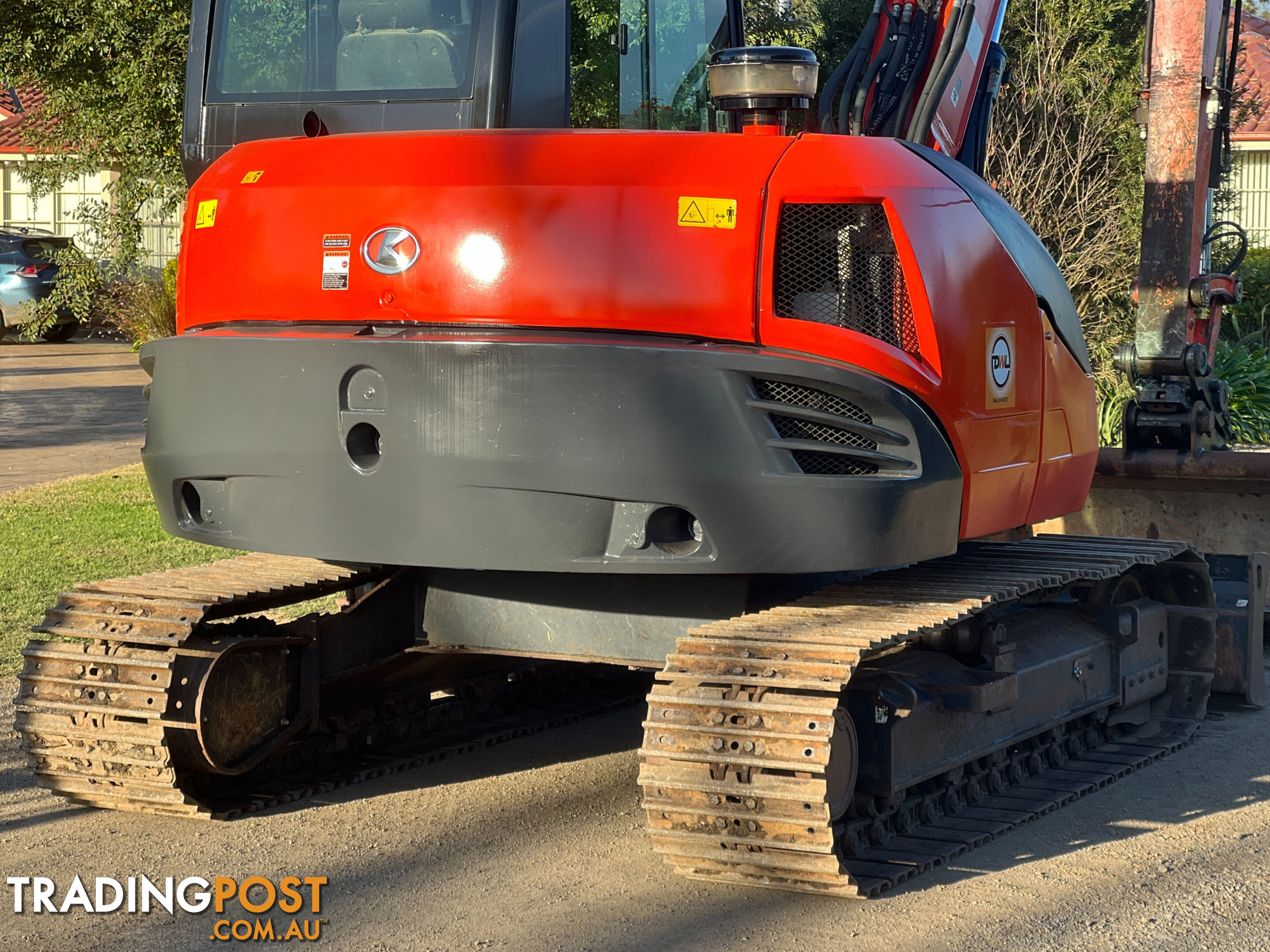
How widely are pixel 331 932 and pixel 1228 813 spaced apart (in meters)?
2.97

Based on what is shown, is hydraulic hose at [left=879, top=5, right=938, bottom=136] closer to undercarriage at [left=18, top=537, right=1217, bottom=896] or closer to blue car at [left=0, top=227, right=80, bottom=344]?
undercarriage at [left=18, top=537, right=1217, bottom=896]

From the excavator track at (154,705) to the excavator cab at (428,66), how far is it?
142cm

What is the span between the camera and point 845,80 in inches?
264

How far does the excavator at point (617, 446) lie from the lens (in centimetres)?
466

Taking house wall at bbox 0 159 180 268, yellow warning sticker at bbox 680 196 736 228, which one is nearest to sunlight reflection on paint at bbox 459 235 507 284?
yellow warning sticker at bbox 680 196 736 228

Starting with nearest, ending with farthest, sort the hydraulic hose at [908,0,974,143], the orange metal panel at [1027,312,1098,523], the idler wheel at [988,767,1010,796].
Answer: the orange metal panel at [1027,312,1098,523] → the idler wheel at [988,767,1010,796] → the hydraulic hose at [908,0,974,143]

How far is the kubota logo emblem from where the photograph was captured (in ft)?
16.0

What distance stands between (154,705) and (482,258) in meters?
1.78

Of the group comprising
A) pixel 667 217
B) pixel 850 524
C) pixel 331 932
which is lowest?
pixel 331 932

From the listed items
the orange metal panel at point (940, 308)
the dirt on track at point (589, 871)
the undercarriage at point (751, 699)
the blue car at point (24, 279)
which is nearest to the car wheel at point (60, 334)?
the blue car at point (24, 279)

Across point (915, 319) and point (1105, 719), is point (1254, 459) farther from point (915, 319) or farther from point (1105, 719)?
point (915, 319)

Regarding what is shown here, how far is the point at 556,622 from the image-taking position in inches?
218

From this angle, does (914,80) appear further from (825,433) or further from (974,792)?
(974,792)

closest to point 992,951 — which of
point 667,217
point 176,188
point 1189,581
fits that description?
point 667,217
